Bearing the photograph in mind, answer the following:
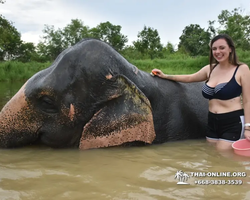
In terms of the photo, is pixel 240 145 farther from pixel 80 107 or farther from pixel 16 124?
pixel 16 124

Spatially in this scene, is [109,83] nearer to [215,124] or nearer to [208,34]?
[215,124]

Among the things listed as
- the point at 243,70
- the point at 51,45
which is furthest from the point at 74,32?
the point at 243,70

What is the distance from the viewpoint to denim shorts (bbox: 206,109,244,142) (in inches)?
134

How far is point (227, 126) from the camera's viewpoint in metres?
3.47

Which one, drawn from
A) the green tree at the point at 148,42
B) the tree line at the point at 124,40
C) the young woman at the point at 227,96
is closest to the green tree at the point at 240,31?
the tree line at the point at 124,40

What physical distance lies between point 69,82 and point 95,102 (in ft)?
1.02

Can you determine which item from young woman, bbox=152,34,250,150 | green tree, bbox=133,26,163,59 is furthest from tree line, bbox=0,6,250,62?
young woman, bbox=152,34,250,150

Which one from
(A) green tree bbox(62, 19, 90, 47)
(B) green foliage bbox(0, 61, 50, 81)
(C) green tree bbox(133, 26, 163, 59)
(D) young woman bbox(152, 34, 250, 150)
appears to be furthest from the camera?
(A) green tree bbox(62, 19, 90, 47)

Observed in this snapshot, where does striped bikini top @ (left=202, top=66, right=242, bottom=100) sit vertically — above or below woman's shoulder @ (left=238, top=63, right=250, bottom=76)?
below

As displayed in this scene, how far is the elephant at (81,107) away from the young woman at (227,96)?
800 mm

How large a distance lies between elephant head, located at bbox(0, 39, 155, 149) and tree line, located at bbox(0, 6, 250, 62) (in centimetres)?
1806

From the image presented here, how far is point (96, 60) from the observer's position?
308 cm

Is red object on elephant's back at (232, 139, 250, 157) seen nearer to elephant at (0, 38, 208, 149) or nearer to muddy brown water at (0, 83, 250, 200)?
muddy brown water at (0, 83, 250, 200)

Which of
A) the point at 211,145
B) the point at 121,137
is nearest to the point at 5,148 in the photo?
the point at 121,137
